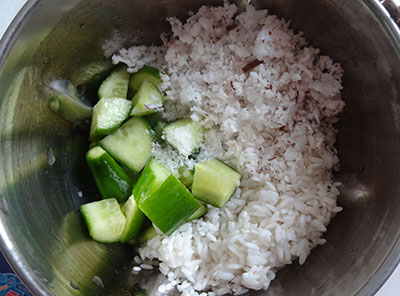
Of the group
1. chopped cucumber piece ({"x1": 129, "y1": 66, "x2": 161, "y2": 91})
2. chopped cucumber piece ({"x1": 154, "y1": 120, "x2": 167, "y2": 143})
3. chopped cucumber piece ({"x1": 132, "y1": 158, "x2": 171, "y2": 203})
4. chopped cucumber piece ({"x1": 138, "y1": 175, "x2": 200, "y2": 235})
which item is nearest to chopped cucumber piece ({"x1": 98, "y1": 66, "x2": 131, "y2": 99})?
chopped cucumber piece ({"x1": 129, "y1": 66, "x2": 161, "y2": 91})

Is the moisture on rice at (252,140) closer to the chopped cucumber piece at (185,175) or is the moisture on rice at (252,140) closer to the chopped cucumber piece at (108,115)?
the chopped cucumber piece at (185,175)

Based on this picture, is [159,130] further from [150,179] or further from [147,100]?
[150,179]

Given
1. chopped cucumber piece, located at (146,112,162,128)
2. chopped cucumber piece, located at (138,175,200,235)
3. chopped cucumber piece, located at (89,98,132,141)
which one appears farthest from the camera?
chopped cucumber piece, located at (146,112,162,128)

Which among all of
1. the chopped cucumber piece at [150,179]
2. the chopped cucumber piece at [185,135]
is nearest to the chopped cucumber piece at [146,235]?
the chopped cucumber piece at [150,179]

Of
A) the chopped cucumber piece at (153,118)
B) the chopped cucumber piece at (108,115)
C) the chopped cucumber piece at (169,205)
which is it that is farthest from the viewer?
the chopped cucumber piece at (153,118)

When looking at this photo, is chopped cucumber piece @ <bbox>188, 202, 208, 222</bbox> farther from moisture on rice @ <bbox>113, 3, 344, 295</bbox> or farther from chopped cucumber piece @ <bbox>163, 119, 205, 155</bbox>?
chopped cucumber piece @ <bbox>163, 119, 205, 155</bbox>

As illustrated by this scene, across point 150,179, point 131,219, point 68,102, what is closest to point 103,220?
point 131,219
